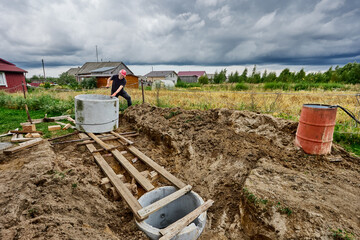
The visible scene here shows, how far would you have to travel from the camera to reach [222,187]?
130 inches

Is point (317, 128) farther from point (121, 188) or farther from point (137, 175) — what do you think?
point (121, 188)

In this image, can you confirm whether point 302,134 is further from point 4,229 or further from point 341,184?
point 4,229

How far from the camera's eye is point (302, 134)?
12.6ft

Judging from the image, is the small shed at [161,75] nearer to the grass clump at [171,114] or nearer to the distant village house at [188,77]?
the distant village house at [188,77]

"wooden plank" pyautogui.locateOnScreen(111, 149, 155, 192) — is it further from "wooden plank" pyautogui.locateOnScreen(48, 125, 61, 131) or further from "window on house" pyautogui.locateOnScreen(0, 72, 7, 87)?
"window on house" pyautogui.locateOnScreen(0, 72, 7, 87)

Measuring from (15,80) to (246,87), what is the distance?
25.7 meters

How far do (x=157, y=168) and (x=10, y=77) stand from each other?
23.8 metres

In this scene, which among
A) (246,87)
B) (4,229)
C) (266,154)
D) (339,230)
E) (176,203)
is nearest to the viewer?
(4,229)

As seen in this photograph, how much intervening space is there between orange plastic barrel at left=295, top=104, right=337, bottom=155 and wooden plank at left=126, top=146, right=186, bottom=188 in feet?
9.40

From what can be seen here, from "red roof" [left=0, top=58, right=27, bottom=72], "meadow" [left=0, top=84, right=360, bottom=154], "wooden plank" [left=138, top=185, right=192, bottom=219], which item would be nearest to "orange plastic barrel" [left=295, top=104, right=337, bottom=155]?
"meadow" [left=0, top=84, right=360, bottom=154]

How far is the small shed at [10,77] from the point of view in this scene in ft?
58.0

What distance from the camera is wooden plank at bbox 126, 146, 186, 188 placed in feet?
11.2

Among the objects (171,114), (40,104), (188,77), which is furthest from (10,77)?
(188,77)

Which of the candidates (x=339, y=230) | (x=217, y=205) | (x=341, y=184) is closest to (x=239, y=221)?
(x=217, y=205)
